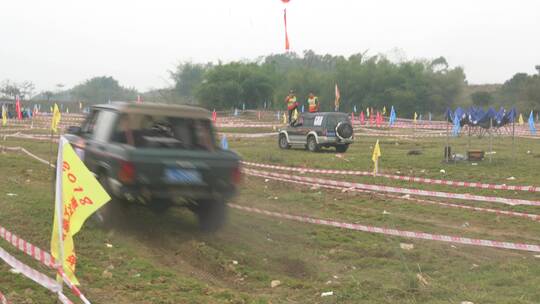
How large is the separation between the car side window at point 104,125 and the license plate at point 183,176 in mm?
1197

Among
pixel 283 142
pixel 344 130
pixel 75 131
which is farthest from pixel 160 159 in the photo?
pixel 283 142

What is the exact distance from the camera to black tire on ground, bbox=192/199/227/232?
26.5 feet

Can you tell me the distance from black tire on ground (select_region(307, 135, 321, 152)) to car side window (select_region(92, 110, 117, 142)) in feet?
42.7

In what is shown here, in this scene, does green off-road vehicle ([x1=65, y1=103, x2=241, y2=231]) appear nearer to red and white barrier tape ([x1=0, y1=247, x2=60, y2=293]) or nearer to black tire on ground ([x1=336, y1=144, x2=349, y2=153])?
red and white barrier tape ([x1=0, y1=247, x2=60, y2=293])

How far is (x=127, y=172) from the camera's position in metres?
7.15

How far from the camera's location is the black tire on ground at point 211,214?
26.5ft

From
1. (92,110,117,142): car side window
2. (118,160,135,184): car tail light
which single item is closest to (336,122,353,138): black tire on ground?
(92,110,117,142): car side window

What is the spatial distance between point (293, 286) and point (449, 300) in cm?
171

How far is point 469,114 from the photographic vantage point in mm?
17984

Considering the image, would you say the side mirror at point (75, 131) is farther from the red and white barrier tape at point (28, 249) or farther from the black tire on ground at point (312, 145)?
the black tire on ground at point (312, 145)

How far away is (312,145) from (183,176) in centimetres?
1381

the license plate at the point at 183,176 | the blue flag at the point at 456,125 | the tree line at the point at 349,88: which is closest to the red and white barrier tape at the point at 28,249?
the license plate at the point at 183,176

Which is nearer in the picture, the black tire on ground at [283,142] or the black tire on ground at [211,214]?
the black tire on ground at [211,214]

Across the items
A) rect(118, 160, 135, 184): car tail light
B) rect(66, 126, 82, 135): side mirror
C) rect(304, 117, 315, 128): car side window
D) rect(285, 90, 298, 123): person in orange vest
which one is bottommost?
rect(118, 160, 135, 184): car tail light
